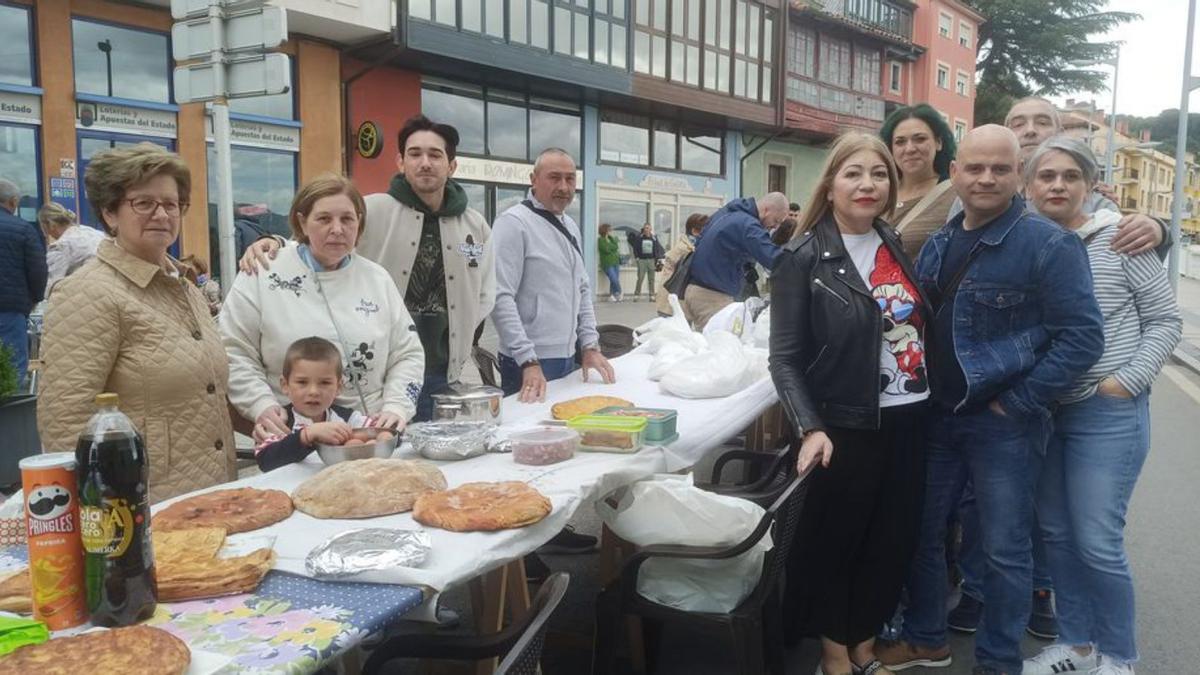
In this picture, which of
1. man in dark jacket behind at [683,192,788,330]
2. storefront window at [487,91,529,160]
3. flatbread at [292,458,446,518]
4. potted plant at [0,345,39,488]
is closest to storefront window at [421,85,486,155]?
storefront window at [487,91,529,160]

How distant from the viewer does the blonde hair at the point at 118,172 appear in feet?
8.14

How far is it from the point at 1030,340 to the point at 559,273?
2.39m

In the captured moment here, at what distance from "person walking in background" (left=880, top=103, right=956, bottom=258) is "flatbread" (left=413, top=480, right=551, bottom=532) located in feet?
7.67

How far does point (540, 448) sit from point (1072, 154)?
7.08 feet

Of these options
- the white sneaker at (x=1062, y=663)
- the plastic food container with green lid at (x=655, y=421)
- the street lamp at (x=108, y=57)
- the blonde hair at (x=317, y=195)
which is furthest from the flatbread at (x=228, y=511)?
the street lamp at (x=108, y=57)

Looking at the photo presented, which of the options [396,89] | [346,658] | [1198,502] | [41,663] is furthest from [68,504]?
[396,89]

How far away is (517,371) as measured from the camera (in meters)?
4.62

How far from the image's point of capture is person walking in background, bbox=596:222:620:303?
858 inches

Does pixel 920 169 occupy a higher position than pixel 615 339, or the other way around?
pixel 920 169

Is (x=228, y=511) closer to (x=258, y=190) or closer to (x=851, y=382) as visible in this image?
(x=851, y=382)

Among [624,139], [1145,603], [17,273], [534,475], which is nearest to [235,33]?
[17,273]

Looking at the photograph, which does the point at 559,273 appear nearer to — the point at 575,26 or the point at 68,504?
the point at 68,504

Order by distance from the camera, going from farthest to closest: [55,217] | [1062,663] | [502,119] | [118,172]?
[502,119] → [55,217] → [1062,663] → [118,172]

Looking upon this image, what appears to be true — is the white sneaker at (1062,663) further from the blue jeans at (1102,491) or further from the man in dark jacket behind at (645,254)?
the man in dark jacket behind at (645,254)
